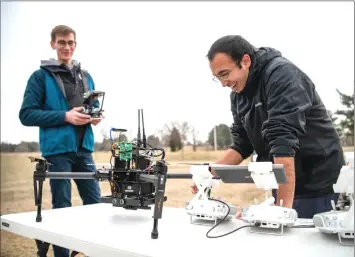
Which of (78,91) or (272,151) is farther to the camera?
(78,91)

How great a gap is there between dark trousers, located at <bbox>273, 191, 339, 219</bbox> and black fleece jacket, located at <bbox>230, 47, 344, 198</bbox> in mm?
15

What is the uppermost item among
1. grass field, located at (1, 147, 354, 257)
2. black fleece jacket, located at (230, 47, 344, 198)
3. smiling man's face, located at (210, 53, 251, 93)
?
smiling man's face, located at (210, 53, 251, 93)

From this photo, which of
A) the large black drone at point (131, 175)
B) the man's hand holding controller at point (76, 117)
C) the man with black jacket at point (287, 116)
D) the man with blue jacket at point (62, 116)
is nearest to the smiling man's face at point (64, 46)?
the man with blue jacket at point (62, 116)

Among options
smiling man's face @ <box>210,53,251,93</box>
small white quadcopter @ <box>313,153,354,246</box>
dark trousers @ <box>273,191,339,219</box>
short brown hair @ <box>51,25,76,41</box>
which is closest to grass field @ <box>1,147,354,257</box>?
dark trousers @ <box>273,191,339,219</box>

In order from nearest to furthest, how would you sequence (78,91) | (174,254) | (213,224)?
(174,254) < (213,224) < (78,91)

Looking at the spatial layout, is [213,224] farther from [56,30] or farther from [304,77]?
[56,30]

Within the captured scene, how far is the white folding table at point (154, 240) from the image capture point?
73 centimetres

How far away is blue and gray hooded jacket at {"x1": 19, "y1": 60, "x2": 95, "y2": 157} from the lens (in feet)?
5.10

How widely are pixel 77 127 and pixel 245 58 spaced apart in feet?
2.77

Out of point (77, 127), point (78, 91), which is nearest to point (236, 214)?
point (77, 127)

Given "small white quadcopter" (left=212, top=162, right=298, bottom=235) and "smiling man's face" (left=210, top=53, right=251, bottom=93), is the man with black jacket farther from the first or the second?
"small white quadcopter" (left=212, top=162, right=298, bottom=235)

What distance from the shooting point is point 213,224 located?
975mm

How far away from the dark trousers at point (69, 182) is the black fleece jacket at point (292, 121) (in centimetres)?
66

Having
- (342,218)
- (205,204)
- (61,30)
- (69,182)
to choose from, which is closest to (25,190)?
(69,182)
